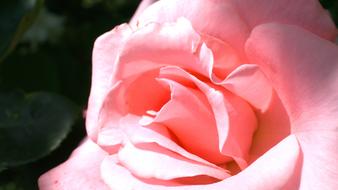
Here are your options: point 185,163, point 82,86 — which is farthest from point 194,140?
point 82,86

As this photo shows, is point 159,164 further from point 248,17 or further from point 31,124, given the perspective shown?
point 31,124

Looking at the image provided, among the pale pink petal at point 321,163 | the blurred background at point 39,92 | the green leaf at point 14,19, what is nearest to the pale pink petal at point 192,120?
the pale pink petal at point 321,163

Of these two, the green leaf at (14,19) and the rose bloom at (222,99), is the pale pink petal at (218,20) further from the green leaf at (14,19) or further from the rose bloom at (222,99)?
the green leaf at (14,19)

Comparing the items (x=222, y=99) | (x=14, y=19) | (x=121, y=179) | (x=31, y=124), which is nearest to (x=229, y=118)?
(x=222, y=99)

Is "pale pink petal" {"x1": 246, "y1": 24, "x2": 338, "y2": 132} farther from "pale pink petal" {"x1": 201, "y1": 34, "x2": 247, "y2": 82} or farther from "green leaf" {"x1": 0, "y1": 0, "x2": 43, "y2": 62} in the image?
"green leaf" {"x1": 0, "y1": 0, "x2": 43, "y2": 62}

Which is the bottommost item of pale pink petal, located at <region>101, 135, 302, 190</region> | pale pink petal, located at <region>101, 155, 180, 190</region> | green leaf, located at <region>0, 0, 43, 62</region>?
green leaf, located at <region>0, 0, 43, 62</region>

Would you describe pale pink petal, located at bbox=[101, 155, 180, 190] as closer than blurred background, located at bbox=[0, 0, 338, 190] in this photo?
Yes

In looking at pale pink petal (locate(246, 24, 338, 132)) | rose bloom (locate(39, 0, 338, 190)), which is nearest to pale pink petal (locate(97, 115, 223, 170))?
rose bloom (locate(39, 0, 338, 190))
